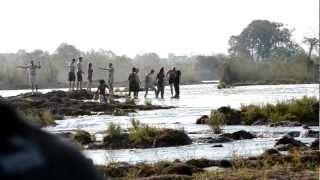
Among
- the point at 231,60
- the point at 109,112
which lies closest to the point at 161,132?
the point at 109,112

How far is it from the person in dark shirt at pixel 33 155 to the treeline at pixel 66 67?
5885cm

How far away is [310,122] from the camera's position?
18.9 metres

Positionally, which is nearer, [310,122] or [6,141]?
[6,141]

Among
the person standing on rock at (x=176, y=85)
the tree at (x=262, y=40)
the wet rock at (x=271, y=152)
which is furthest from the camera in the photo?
the tree at (x=262, y=40)

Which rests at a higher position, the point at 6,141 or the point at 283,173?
the point at 6,141

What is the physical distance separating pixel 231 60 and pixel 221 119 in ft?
145

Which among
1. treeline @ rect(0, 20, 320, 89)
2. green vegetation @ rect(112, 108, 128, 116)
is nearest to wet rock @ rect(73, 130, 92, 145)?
green vegetation @ rect(112, 108, 128, 116)

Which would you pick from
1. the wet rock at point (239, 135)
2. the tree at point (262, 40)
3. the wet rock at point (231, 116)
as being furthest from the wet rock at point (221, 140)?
the tree at point (262, 40)

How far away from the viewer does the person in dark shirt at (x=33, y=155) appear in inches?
42.6

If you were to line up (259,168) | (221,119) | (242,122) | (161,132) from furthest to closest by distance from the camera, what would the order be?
(242,122), (221,119), (161,132), (259,168)

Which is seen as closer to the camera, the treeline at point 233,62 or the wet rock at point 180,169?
the wet rock at point 180,169

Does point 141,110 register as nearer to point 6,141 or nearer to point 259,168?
point 259,168

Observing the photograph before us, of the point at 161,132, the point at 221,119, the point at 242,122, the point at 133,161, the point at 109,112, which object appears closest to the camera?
the point at 133,161

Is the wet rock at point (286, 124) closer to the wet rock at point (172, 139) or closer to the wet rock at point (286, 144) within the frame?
the wet rock at point (172, 139)
